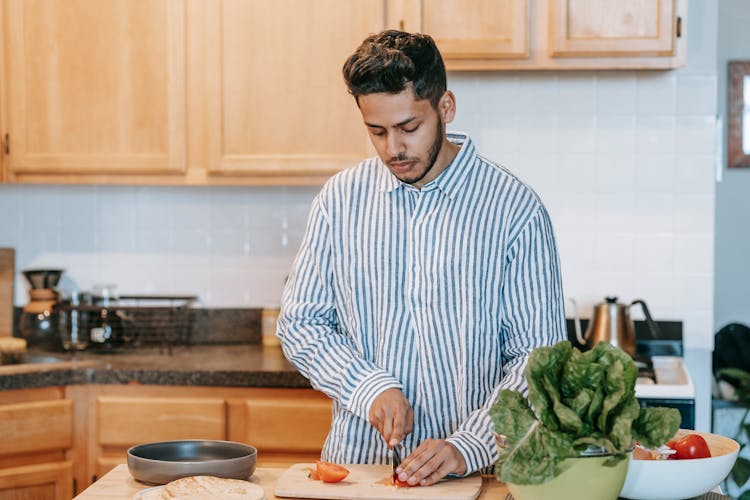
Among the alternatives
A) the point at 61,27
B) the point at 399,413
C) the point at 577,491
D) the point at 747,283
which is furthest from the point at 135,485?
the point at 747,283

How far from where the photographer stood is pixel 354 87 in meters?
2.01

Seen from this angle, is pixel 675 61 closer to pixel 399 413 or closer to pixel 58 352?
pixel 399 413

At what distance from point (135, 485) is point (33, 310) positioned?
1993mm

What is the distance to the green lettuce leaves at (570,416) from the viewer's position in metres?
1.50

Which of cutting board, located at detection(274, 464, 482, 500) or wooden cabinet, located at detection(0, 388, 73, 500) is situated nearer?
cutting board, located at detection(274, 464, 482, 500)

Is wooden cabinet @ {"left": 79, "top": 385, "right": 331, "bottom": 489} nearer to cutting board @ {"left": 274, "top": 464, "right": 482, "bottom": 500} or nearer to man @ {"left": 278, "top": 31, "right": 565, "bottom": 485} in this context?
man @ {"left": 278, "top": 31, "right": 565, "bottom": 485}

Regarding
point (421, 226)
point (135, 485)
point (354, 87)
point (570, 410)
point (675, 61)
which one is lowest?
point (135, 485)

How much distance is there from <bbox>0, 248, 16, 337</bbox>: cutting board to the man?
1917mm

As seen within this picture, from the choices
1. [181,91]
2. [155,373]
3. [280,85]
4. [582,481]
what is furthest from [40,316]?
[582,481]

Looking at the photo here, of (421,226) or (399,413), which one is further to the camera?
(421,226)

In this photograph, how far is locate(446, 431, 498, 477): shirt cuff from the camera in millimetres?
1853

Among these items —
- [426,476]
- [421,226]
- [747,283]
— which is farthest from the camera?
[747,283]

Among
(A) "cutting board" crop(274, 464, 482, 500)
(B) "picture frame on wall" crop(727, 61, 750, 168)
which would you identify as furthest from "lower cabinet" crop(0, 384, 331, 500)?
(B) "picture frame on wall" crop(727, 61, 750, 168)

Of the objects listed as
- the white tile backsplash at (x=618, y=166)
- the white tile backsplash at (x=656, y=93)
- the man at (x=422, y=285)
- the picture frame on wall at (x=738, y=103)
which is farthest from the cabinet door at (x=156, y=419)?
the picture frame on wall at (x=738, y=103)
